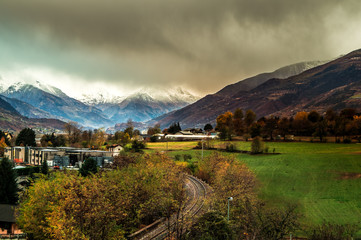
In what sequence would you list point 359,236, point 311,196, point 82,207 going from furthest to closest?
point 311,196, point 359,236, point 82,207

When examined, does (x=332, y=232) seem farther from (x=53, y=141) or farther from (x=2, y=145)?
(x=53, y=141)

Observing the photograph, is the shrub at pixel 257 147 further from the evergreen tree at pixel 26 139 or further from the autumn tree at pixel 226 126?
the evergreen tree at pixel 26 139

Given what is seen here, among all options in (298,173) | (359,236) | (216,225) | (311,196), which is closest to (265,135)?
(298,173)

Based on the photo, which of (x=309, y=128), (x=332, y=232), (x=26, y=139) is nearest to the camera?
(x=332, y=232)

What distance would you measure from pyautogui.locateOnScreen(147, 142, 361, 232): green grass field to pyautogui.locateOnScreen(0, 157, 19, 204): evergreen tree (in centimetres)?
5025

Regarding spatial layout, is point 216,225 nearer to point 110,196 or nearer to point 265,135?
point 110,196

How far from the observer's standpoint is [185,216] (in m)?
30.8

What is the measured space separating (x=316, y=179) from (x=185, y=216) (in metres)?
39.2

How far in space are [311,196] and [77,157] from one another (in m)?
78.8

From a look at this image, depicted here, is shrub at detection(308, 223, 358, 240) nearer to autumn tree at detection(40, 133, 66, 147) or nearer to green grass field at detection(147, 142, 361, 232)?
green grass field at detection(147, 142, 361, 232)

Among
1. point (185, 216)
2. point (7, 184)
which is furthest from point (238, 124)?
point (185, 216)

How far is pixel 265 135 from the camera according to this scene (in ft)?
347

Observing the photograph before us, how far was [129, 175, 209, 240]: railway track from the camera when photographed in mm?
28969

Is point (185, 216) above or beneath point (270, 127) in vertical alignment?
beneath
